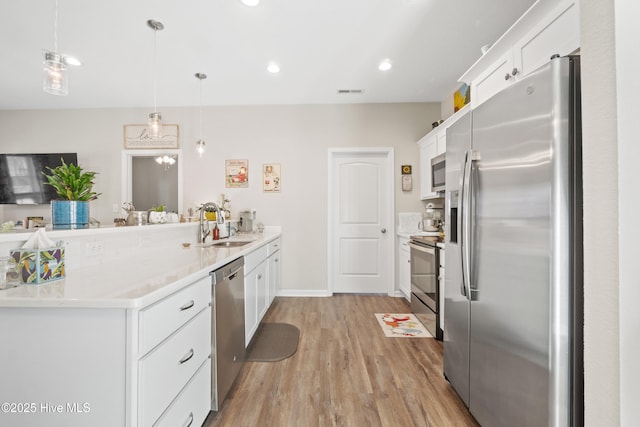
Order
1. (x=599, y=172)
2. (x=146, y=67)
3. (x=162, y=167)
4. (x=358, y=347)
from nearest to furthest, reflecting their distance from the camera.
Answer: (x=599, y=172), (x=358, y=347), (x=146, y=67), (x=162, y=167)

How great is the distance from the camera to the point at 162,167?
6203mm

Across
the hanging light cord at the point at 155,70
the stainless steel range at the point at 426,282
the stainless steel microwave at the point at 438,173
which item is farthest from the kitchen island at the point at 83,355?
the stainless steel microwave at the point at 438,173

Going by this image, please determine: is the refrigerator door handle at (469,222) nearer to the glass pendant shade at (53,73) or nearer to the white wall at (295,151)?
the glass pendant shade at (53,73)

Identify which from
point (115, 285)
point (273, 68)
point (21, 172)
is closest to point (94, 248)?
point (115, 285)

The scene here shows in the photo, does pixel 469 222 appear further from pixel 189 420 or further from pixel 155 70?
pixel 155 70

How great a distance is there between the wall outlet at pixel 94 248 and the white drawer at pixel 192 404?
0.85 meters

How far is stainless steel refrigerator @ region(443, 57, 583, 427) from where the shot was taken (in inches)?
40.3

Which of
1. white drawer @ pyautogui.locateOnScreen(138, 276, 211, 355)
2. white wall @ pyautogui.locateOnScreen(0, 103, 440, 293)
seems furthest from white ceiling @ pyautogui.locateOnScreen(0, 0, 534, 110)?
white drawer @ pyautogui.locateOnScreen(138, 276, 211, 355)

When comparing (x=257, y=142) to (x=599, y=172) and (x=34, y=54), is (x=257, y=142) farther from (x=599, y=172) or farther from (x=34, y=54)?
(x=599, y=172)

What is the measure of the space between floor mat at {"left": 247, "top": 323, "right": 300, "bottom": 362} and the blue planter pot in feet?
4.93

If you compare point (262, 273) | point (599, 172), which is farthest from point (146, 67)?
point (599, 172)

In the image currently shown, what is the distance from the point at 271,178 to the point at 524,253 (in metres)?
3.38

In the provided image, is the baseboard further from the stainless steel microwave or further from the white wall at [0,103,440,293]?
the stainless steel microwave

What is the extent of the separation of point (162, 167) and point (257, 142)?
329cm
